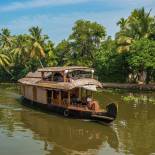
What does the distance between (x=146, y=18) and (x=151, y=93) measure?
8104 mm

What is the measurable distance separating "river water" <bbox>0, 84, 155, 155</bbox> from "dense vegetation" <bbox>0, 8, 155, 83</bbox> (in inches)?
479

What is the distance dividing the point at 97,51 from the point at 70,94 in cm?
2397

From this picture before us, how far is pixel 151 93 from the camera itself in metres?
36.4

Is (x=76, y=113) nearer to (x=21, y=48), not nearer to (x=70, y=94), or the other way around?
(x=70, y=94)

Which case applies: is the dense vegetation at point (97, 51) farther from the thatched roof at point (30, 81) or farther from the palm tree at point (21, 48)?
the thatched roof at point (30, 81)

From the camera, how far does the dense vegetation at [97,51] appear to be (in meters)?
39.5

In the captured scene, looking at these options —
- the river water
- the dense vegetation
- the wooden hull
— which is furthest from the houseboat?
the dense vegetation

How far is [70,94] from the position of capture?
24.2 meters

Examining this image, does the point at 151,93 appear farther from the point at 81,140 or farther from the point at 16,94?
the point at 81,140

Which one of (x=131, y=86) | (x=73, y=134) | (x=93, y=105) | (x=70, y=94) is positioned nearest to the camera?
(x=73, y=134)

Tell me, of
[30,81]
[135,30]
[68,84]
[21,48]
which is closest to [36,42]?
[21,48]

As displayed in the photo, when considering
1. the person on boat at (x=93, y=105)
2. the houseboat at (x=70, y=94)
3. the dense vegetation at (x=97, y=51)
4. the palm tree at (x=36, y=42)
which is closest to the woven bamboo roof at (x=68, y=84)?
the houseboat at (x=70, y=94)

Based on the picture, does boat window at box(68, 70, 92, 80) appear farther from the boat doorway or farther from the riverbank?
the riverbank

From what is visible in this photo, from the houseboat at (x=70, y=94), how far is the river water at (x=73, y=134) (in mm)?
532
